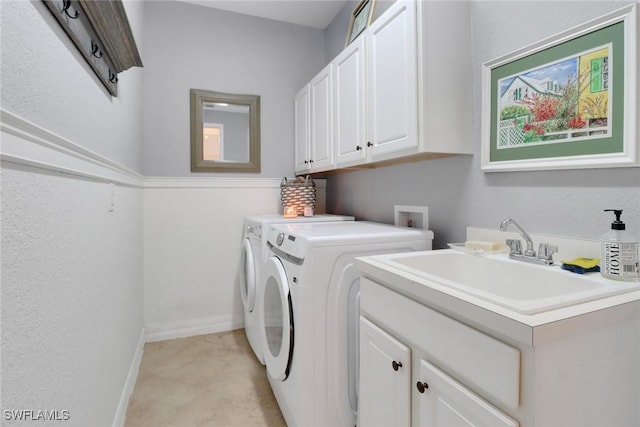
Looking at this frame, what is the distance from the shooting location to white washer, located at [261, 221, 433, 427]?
141 centimetres

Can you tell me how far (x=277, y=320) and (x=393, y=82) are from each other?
131 cm

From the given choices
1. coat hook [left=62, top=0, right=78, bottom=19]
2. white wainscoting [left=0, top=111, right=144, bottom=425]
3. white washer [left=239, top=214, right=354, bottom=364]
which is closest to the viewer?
white wainscoting [left=0, top=111, right=144, bottom=425]

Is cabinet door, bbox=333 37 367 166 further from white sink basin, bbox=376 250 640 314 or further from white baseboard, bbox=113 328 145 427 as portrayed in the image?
white baseboard, bbox=113 328 145 427

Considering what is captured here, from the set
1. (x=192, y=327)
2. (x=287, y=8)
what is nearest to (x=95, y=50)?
(x=287, y=8)

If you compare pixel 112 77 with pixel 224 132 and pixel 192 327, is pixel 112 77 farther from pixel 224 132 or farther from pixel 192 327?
pixel 192 327

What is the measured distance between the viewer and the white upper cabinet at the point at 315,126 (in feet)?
7.55

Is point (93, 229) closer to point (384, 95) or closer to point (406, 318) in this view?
point (406, 318)

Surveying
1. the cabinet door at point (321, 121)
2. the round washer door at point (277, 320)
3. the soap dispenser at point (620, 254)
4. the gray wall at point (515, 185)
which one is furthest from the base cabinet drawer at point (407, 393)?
the cabinet door at point (321, 121)

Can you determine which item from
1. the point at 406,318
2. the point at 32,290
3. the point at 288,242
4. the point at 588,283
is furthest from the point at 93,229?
the point at 588,283

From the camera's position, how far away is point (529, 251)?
119 centimetres

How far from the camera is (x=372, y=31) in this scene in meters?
1.76

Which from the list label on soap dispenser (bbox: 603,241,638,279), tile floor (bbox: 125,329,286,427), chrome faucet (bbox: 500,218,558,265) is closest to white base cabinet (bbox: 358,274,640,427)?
label on soap dispenser (bbox: 603,241,638,279)

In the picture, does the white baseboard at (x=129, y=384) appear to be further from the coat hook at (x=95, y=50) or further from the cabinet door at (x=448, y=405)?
the coat hook at (x=95, y=50)

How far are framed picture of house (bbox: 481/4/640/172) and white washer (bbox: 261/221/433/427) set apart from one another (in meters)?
0.59
